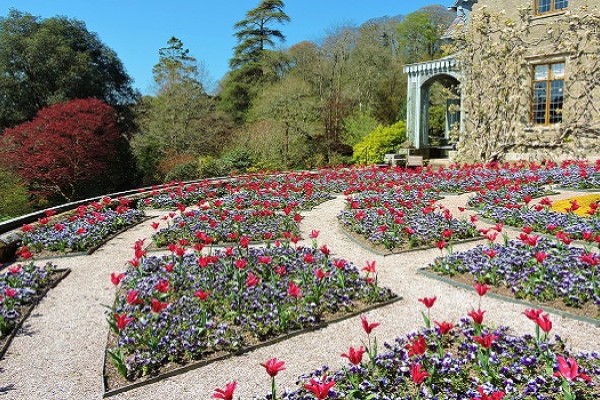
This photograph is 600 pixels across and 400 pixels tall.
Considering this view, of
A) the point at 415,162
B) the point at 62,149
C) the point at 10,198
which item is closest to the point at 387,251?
the point at 10,198

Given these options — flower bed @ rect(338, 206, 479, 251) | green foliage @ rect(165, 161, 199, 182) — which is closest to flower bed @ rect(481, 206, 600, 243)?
flower bed @ rect(338, 206, 479, 251)

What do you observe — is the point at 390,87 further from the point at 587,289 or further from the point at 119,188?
the point at 587,289

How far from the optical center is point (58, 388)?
10.7 feet

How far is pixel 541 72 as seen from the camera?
48.4 feet

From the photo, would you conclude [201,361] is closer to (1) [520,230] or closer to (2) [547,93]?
(1) [520,230]

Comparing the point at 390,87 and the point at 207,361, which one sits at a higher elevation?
the point at 390,87

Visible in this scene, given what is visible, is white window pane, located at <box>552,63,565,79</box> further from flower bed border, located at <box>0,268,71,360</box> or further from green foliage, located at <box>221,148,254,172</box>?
flower bed border, located at <box>0,268,71,360</box>

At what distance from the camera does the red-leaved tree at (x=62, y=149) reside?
518 inches

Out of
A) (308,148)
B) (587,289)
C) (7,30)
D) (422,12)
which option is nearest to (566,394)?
(587,289)

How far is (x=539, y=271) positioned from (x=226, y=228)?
4.47 metres

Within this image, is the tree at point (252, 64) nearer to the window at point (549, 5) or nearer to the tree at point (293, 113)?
the tree at point (293, 113)

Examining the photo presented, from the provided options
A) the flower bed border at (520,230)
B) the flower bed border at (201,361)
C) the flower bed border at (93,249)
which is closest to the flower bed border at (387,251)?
the flower bed border at (520,230)

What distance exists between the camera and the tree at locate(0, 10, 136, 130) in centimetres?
1902

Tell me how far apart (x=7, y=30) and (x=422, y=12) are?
27.2m
